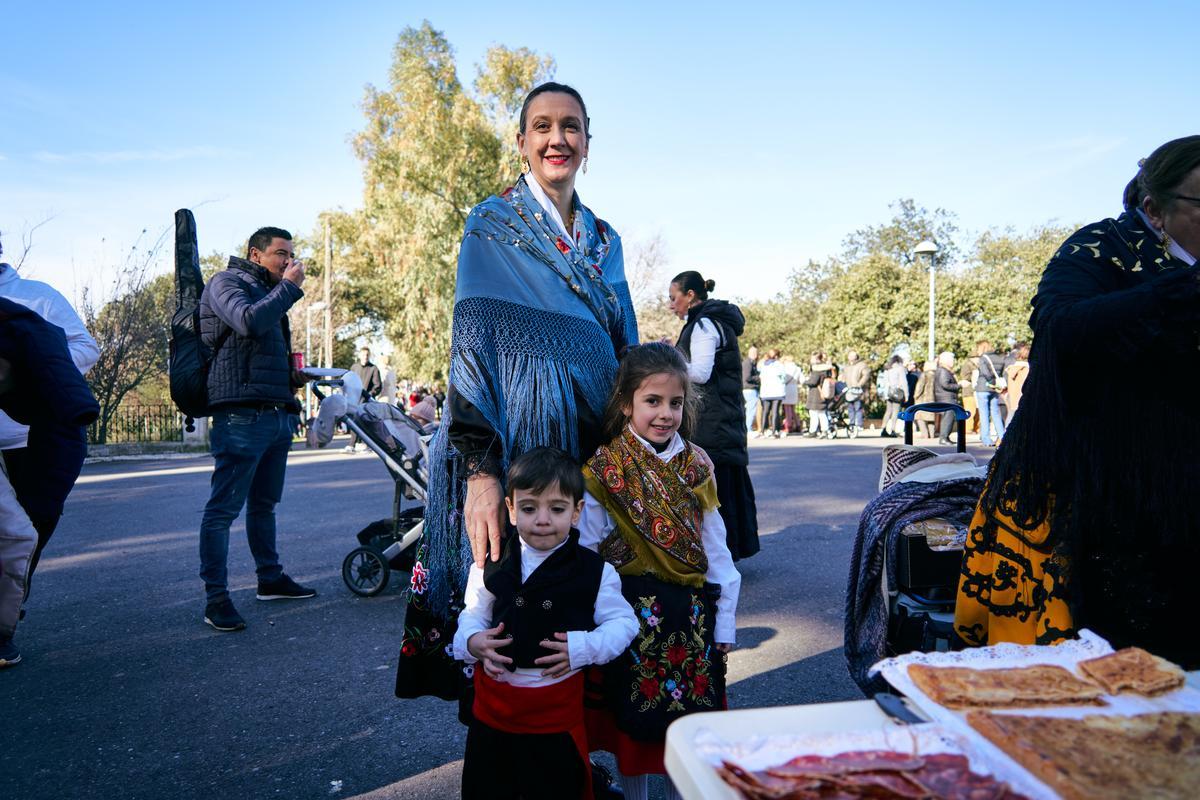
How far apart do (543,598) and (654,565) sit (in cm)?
35

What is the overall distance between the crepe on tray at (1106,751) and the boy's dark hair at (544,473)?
1.14 meters

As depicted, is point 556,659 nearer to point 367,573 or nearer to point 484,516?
point 484,516

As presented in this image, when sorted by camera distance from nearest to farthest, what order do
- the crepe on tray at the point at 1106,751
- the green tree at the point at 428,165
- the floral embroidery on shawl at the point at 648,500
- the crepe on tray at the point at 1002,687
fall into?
the crepe on tray at the point at 1106,751, the crepe on tray at the point at 1002,687, the floral embroidery on shawl at the point at 648,500, the green tree at the point at 428,165

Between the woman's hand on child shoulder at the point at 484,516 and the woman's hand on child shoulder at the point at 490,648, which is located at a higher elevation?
the woman's hand on child shoulder at the point at 484,516

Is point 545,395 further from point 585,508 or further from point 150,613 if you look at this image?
point 150,613

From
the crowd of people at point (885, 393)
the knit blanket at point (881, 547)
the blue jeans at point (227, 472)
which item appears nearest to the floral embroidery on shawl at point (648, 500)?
the knit blanket at point (881, 547)

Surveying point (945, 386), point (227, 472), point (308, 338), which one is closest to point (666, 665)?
point (227, 472)

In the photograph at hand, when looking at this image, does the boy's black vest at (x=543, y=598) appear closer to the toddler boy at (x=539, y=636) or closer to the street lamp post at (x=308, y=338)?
the toddler boy at (x=539, y=636)

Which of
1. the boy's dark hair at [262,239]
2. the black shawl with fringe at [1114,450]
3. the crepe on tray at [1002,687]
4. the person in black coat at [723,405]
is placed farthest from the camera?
the person in black coat at [723,405]

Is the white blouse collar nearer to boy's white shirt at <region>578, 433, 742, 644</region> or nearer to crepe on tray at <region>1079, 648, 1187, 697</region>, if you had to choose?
boy's white shirt at <region>578, 433, 742, 644</region>

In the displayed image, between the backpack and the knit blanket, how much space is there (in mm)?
3595

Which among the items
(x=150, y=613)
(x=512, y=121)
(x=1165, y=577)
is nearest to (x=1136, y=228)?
(x=1165, y=577)

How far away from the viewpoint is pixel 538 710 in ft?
6.61

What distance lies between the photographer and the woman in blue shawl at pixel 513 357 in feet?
6.93
